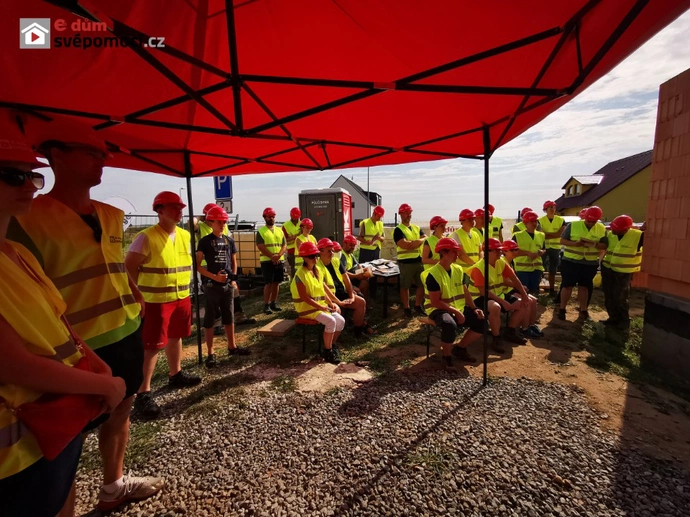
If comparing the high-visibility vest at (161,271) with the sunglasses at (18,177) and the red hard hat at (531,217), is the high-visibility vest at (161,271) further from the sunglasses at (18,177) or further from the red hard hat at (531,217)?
the red hard hat at (531,217)

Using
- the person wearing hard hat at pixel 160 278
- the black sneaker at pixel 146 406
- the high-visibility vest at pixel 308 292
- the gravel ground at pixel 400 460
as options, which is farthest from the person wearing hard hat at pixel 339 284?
the black sneaker at pixel 146 406

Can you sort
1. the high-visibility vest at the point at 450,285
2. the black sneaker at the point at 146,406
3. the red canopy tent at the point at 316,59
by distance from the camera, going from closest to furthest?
the red canopy tent at the point at 316,59
the black sneaker at the point at 146,406
the high-visibility vest at the point at 450,285

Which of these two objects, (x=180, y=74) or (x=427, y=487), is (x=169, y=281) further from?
(x=427, y=487)

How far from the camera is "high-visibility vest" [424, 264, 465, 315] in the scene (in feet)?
14.5

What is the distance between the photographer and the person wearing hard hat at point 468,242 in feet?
18.9

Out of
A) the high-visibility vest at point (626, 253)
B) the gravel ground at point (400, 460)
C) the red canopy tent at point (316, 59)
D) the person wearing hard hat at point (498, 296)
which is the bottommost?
the gravel ground at point (400, 460)

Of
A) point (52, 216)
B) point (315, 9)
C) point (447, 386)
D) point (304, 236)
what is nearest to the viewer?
point (52, 216)

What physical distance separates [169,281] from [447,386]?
328 cm

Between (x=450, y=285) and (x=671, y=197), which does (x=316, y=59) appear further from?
(x=671, y=197)

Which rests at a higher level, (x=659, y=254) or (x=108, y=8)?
(x=108, y=8)

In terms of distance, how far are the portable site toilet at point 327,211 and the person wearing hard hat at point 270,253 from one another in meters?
3.27

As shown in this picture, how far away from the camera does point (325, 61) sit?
2.38 m

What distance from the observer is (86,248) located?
1.71 meters

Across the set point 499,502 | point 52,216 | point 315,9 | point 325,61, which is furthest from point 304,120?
point 499,502
